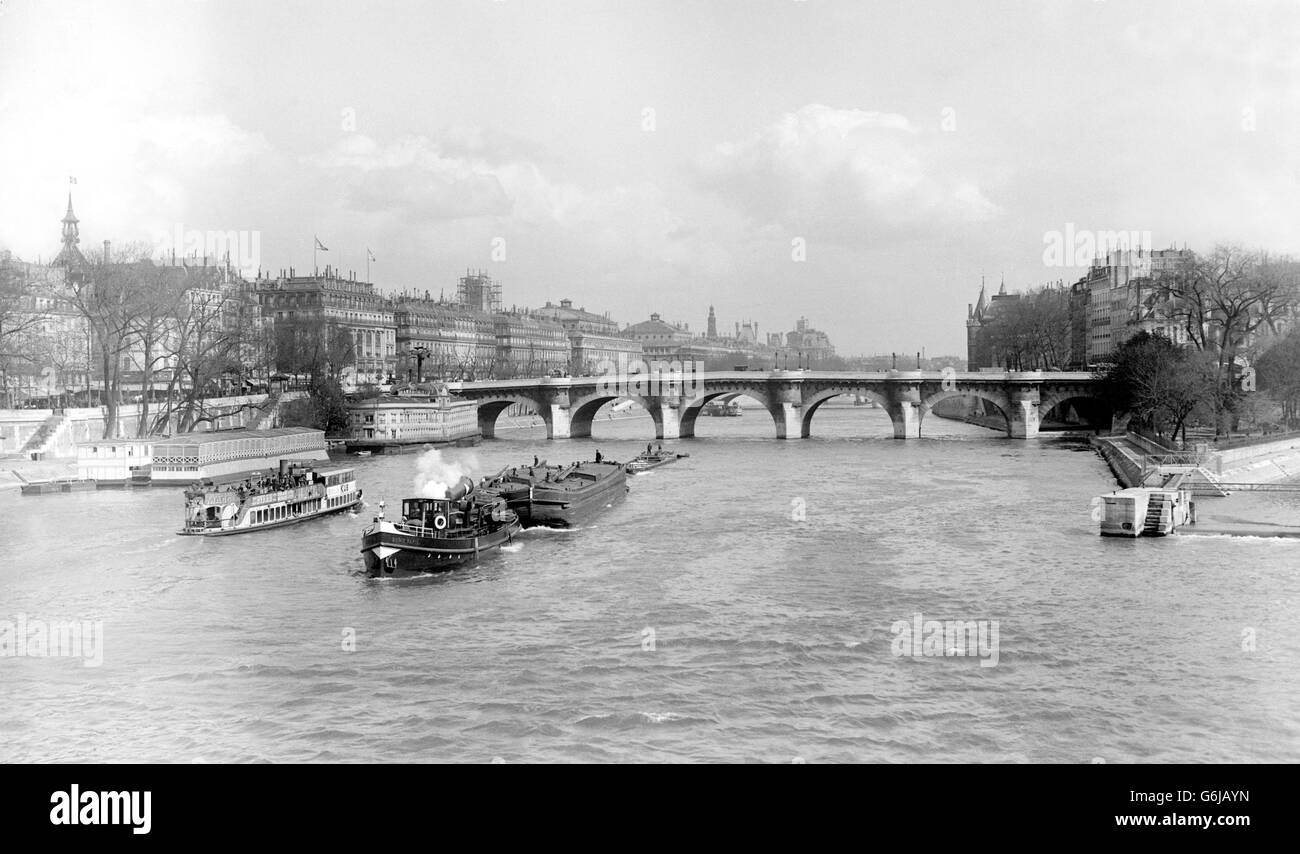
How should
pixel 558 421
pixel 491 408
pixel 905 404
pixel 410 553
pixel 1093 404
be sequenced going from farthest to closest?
pixel 491 408, pixel 558 421, pixel 1093 404, pixel 905 404, pixel 410 553

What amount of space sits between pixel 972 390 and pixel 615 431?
2403 centimetres

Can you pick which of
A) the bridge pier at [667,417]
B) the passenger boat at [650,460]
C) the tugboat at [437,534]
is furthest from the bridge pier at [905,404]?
the tugboat at [437,534]

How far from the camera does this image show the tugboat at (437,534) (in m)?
24.4

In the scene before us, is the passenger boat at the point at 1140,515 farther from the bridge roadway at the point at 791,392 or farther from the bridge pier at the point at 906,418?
the bridge pier at the point at 906,418

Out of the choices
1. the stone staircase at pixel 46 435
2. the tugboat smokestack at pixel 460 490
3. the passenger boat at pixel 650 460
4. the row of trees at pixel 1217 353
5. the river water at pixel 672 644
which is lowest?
the river water at pixel 672 644

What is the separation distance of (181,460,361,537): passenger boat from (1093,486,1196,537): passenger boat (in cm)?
1998

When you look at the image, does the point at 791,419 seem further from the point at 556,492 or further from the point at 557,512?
the point at 557,512

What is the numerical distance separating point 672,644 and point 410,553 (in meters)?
8.44

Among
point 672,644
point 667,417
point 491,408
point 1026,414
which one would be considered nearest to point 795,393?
point 667,417

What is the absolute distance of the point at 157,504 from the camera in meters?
36.1

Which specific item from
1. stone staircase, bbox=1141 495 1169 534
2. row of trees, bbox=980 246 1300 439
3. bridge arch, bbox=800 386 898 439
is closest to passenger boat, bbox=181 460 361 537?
stone staircase, bbox=1141 495 1169 534

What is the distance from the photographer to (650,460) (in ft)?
171

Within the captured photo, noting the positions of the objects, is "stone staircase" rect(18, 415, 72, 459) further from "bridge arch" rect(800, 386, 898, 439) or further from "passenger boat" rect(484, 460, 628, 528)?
"bridge arch" rect(800, 386, 898, 439)

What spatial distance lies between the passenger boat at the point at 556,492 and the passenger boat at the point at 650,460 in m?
10.2
